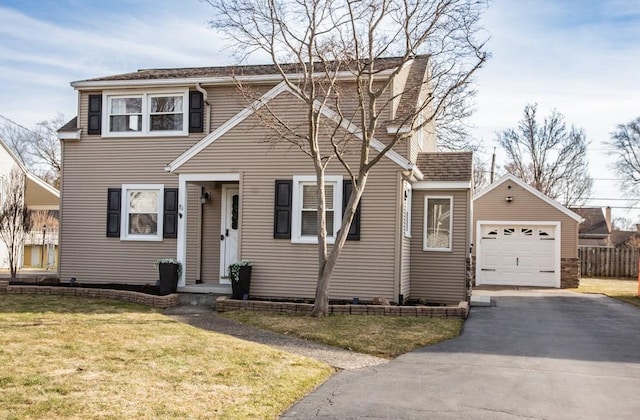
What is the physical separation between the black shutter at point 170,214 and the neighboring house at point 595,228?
128 feet

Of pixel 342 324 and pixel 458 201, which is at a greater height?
pixel 458 201

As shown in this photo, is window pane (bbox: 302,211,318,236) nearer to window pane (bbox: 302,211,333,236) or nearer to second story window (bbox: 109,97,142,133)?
window pane (bbox: 302,211,333,236)

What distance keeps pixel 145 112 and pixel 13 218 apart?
453 cm

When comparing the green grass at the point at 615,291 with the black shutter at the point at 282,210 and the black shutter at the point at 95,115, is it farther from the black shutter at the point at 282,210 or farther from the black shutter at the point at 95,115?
the black shutter at the point at 95,115

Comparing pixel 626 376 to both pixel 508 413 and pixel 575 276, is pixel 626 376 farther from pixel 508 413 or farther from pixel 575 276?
pixel 575 276

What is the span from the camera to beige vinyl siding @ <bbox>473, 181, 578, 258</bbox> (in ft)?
78.8

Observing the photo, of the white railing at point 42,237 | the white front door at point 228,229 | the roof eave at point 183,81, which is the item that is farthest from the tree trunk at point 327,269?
the white railing at point 42,237

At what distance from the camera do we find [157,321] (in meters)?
11.6

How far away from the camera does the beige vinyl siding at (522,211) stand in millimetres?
24016

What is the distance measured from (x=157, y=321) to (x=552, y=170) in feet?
117

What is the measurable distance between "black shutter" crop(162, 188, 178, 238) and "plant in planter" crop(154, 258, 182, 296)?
144cm

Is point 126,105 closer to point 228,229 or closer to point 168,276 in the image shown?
point 228,229

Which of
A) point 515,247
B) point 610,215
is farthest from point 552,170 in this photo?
point 515,247

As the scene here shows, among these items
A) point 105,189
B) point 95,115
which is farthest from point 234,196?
point 95,115
